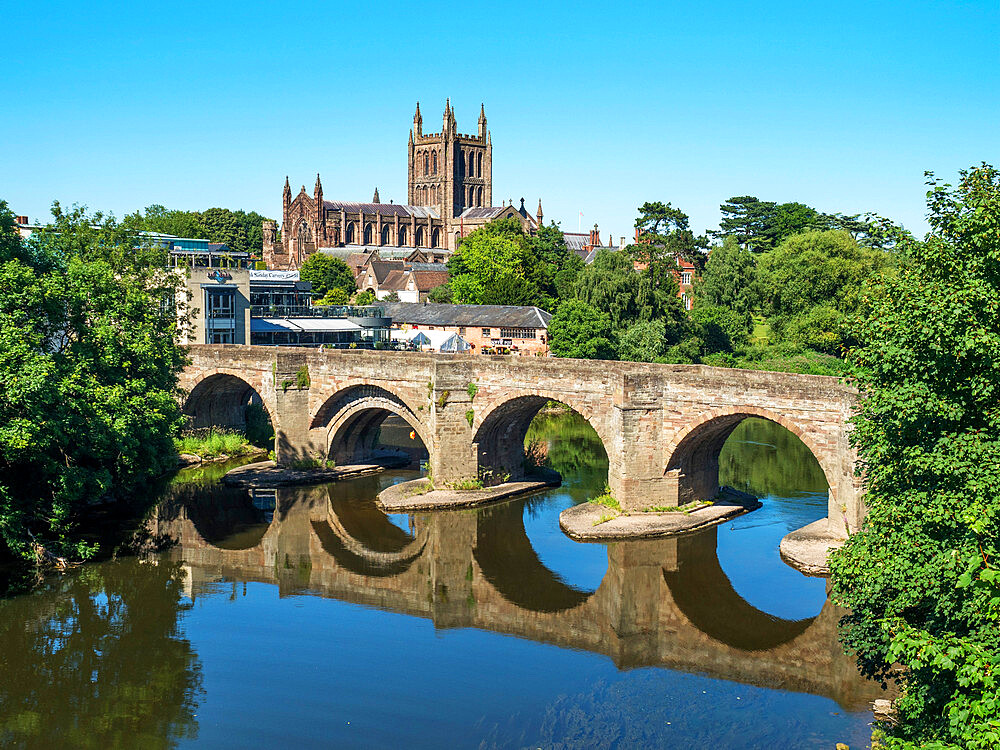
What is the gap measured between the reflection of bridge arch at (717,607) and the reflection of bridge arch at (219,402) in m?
25.7

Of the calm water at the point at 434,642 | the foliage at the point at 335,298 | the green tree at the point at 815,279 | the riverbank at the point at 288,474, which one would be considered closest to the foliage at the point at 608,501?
the calm water at the point at 434,642

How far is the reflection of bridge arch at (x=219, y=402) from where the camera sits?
50.1m

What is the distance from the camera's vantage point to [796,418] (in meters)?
31.7

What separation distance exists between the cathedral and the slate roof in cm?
5382

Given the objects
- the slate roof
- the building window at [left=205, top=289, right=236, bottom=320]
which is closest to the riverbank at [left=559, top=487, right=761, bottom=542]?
the building window at [left=205, top=289, right=236, bottom=320]

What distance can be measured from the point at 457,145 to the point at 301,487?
116480 mm

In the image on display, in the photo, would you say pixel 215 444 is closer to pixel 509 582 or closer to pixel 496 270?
pixel 509 582

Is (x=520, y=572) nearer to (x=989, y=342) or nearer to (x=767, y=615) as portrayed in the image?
(x=767, y=615)

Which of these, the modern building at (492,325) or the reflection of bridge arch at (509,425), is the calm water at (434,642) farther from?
the modern building at (492,325)

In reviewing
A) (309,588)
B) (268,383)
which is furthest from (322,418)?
(309,588)

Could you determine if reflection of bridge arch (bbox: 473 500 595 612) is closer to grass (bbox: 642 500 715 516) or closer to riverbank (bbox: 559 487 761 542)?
riverbank (bbox: 559 487 761 542)

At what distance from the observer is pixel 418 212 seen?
154 meters

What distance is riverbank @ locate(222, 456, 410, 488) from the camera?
43.0m

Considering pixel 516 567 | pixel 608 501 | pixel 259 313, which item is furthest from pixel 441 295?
pixel 516 567
